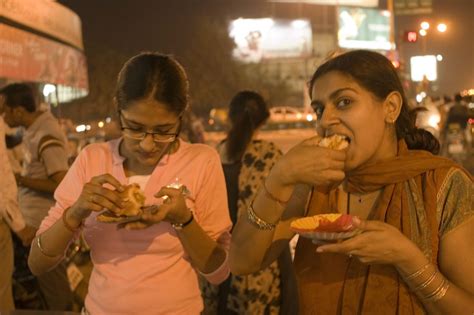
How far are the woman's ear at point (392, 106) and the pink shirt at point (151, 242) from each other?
29.2 inches

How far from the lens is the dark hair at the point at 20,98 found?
16.7ft

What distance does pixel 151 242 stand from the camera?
227 centimetres

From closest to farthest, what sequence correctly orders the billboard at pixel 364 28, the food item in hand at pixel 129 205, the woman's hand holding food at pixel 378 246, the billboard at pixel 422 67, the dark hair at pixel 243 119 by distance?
the woman's hand holding food at pixel 378 246 < the food item in hand at pixel 129 205 < the dark hair at pixel 243 119 < the billboard at pixel 422 67 < the billboard at pixel 364 28

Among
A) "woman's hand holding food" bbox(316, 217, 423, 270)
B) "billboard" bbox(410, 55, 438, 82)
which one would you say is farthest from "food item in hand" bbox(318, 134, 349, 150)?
"billboard" bbox(410, 55, 438, 82)

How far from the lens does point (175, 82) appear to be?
2.32m

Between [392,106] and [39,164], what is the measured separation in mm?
3628

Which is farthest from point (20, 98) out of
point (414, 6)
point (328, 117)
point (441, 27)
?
point (414, 6)

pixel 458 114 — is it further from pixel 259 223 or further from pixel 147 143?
pixel 259 223

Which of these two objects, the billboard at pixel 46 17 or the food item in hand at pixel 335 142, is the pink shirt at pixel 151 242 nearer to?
the food item in hand at pixel 335 142

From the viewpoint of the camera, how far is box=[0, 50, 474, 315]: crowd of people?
5.86 ft

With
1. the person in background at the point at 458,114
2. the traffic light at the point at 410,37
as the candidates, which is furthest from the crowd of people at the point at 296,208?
the traffic light at the point at 410,37

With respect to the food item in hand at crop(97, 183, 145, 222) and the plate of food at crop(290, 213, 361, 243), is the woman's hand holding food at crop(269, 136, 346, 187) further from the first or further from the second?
the food item in hand at crop(97, 183, 145, 222)

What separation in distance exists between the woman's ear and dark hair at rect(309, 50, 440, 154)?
0.02 m

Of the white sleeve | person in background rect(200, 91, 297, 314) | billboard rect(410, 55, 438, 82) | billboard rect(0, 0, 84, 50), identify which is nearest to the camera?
the white sleeve
